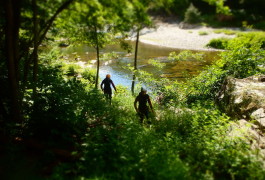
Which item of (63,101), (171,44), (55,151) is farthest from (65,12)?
(171,44)

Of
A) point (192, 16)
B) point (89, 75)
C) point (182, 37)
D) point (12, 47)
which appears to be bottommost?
point (89, 75)

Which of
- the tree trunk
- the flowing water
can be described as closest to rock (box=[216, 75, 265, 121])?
the flowing water

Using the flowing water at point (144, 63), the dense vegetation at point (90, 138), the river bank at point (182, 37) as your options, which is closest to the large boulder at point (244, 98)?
the dense vegetation at point (90, 138)

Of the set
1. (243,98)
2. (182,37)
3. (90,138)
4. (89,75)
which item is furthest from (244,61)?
(182,37)

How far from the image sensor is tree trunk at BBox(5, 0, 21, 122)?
18.1 feet

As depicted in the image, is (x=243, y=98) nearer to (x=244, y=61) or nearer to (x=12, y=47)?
(x=244, y=61)

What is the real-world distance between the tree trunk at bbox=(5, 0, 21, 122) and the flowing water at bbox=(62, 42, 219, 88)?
11652mm

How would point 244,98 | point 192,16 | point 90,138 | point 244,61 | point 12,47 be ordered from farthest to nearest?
point 192,16, point 244,61, point 244,98, point 12,47, point 90,138

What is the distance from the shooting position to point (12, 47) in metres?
5.87

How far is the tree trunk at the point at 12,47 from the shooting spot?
5.50 m

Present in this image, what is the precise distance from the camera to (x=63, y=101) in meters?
6.60

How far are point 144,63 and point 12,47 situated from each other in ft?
65.1

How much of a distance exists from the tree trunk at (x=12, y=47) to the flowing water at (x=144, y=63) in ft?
38.2

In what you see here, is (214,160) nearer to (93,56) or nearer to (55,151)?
(55,151)
